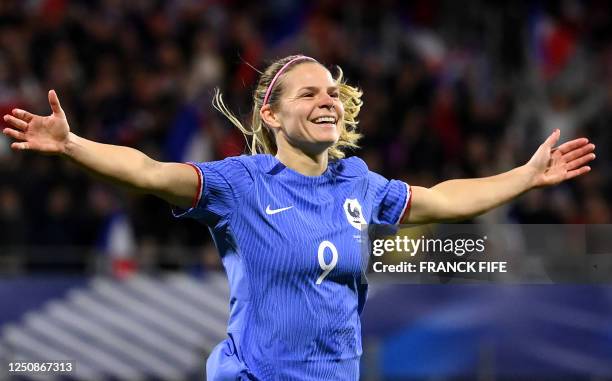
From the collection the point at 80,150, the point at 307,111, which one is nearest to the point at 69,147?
the point at 80,150

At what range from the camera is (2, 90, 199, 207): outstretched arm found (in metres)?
4.04

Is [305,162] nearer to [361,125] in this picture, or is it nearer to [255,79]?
[255,79]

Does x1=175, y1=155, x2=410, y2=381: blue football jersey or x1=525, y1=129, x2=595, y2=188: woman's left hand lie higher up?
x1=525, y1=129, x2=595, y2=188: woman's left hand

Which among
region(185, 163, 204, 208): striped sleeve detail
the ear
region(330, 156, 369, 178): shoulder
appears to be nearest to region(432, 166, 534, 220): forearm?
region(330, 156, 369, 178): shoulder

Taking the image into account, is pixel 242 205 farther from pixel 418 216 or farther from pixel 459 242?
pixel 459 242

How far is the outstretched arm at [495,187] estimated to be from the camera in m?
4.84

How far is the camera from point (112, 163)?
4.09 metres

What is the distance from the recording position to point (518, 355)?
8.39m

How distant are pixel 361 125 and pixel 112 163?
23.8 ft

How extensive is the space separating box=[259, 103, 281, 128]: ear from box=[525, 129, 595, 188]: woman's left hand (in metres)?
1.03

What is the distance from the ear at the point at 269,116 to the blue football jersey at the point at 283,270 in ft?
0.85

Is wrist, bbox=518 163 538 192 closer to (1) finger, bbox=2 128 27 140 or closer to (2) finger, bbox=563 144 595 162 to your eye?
(2) finger, bbox=563 144 595 162

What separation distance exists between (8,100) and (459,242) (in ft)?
21.7

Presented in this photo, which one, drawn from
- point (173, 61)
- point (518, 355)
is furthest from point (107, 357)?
point (173, 61)
